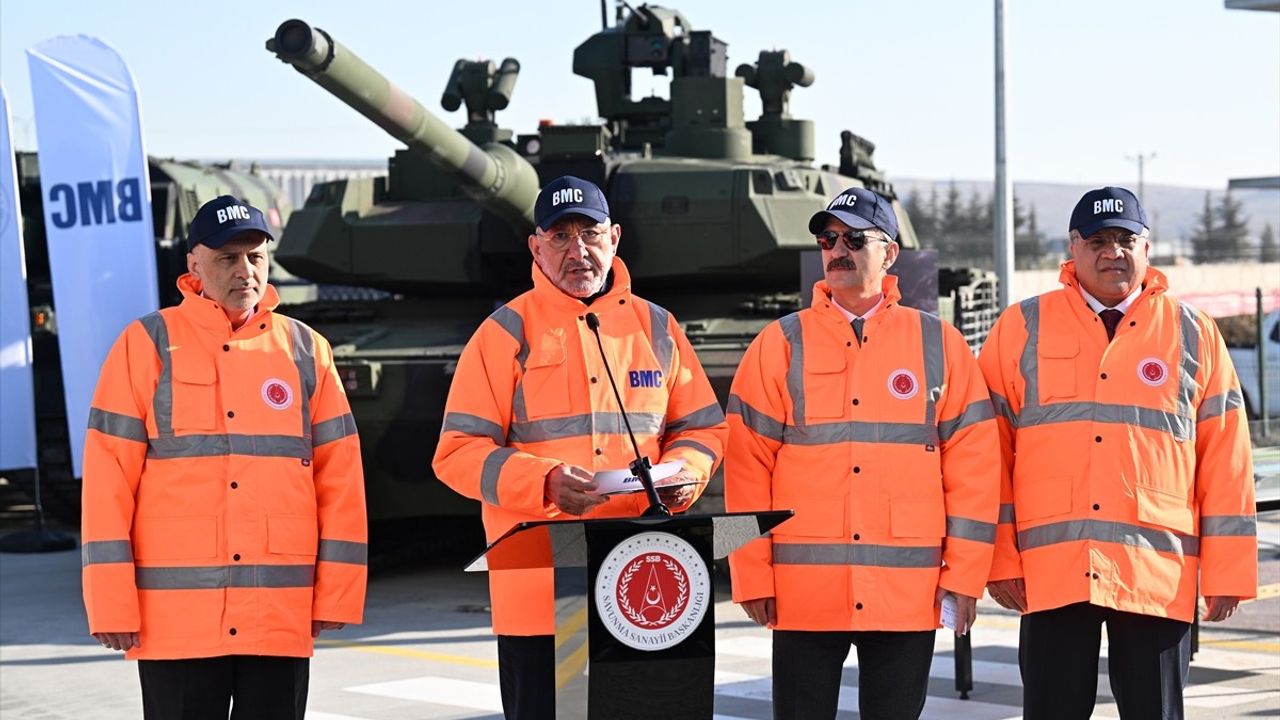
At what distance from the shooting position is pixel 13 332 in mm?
14547

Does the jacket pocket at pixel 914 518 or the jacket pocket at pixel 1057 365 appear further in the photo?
the jacket pocket at pixel 1057 365

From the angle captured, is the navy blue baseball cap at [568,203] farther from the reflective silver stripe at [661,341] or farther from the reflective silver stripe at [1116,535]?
the reflective silver stripe at [1116,535]

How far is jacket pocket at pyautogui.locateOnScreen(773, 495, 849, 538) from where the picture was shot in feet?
17.9

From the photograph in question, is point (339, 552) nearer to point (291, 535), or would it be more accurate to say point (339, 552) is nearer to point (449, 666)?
point (291, 535)

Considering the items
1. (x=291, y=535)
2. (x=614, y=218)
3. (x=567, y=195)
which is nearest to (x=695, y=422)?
(x=567, y=195)

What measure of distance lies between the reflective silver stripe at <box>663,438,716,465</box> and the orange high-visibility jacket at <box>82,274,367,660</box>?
0.98 metres

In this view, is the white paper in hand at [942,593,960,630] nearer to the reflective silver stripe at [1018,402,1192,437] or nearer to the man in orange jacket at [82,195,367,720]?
the reflective silver stripe at [1018,402,1192,437]

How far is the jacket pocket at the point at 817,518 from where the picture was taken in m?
5.47

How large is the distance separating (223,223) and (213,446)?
651 millimetres

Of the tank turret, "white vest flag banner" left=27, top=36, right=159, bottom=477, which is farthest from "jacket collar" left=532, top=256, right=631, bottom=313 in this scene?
"white vest flag banner" left=27, top=36, right=159, bottom=477

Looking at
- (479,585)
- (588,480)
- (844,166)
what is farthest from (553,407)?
(844,166)

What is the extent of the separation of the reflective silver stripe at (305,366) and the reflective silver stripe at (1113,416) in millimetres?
2184

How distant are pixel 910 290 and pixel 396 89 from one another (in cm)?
344

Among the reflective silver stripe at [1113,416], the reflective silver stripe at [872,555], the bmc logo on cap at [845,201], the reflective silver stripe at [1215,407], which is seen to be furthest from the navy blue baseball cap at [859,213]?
the reflective silver stripe at [1215,407]
